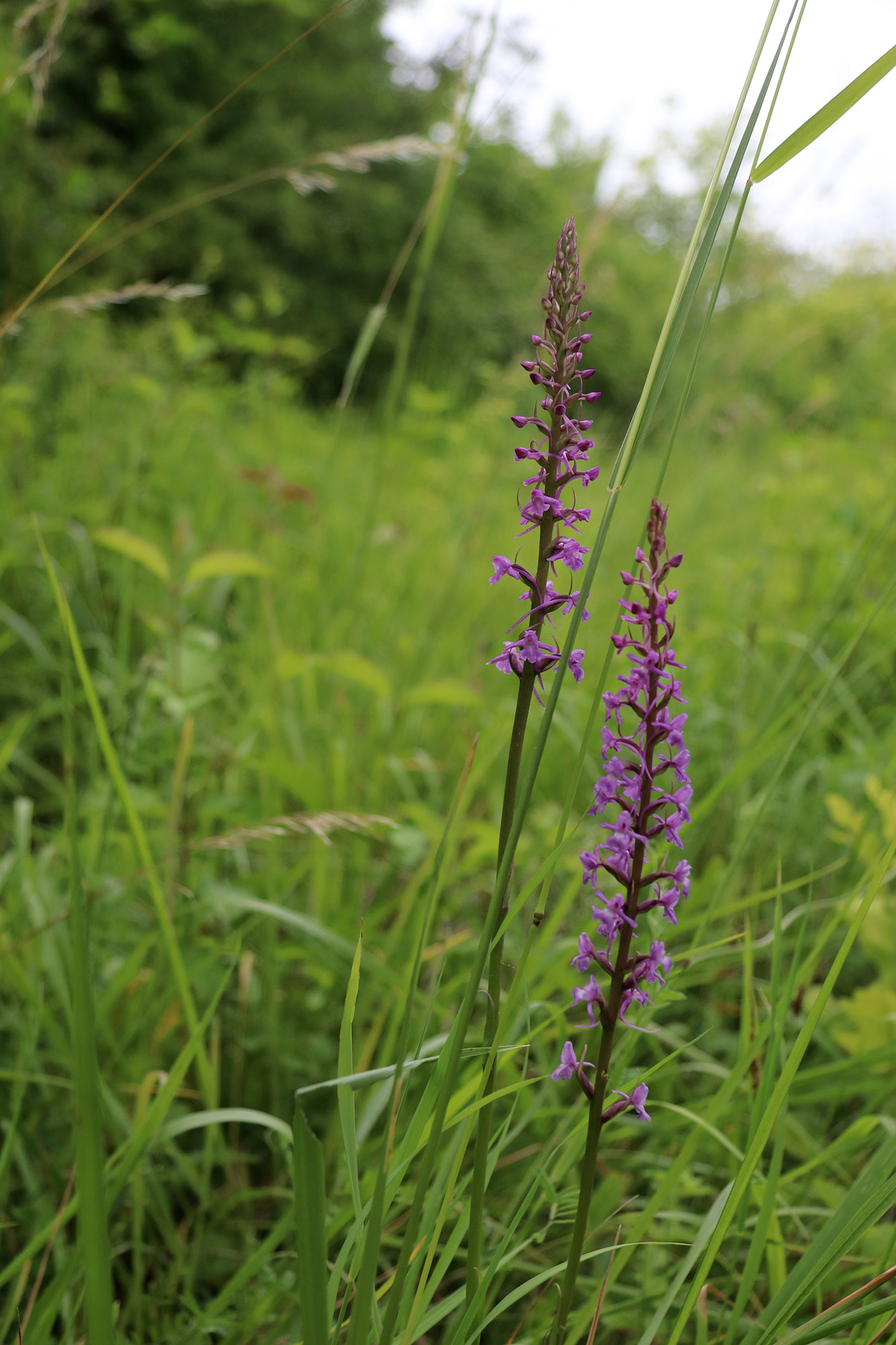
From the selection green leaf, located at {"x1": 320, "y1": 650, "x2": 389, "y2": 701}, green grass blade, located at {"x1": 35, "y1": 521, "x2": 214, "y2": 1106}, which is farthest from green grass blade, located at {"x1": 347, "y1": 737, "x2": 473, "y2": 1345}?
green leaf, located at {"x1": 320, "y1": 650, "x2": 389, "y2": 701}

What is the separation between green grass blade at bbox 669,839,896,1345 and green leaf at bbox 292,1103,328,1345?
38 cm

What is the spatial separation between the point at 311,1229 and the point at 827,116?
1.18 meters

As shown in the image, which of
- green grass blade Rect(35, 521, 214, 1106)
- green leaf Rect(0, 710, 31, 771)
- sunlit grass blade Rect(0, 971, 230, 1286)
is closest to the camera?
sunlit grass blade Rect(0, 971, 230, 1286)

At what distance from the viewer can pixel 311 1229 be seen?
715mm

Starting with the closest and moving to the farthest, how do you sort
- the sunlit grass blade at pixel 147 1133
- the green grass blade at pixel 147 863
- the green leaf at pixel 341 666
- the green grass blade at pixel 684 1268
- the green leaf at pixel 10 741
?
Result: the green grass blade at pixel 684 1268
the sunlit grass blade at pixel 147 1133
the green grass blade at pixel 147 863
the green leaf at pixel 341 666
the green leaf at pixel 10 741

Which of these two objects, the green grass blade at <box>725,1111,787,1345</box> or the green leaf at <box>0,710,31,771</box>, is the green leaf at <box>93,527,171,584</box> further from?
the green grass blade at <box>725,1111,787,1345</box>

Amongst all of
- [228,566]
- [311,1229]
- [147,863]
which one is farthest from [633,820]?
[228,566]

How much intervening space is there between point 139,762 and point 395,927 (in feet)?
2.16

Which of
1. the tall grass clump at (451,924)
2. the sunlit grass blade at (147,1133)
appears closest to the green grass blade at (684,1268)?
the tall grass clump at (451,924)

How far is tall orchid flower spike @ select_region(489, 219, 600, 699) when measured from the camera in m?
0.81

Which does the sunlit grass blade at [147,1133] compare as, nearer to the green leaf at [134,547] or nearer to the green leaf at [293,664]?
the green leaf at [293,664]

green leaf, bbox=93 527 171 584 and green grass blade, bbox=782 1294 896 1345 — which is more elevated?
green leaf, bbox=93 527 171 584

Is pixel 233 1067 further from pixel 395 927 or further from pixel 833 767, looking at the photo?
pixel 833 767

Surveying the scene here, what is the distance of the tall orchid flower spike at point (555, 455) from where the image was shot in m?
0.81
